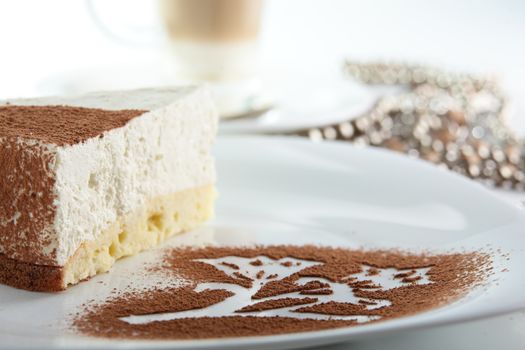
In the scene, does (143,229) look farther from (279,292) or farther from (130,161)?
(279,292)

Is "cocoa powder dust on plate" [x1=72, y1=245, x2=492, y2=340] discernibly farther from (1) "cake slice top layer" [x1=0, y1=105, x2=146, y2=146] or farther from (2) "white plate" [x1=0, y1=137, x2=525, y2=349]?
(1) "cake slice top layer" [x1=0, y1=105, x2=146, y2=146]

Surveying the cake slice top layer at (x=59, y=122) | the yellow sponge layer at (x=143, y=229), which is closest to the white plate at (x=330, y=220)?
the yellow sponge layer at (x=143, y=229)

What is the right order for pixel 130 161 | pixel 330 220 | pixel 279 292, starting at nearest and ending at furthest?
pixel 279 292 → pixel 130 161 → pixel 330 220

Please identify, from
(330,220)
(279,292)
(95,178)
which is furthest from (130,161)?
(330,220)

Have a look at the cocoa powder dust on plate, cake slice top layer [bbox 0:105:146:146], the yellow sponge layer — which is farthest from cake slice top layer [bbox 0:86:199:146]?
the cocoa powder dust on plate

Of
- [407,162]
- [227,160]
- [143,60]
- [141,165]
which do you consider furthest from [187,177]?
[143,60]
